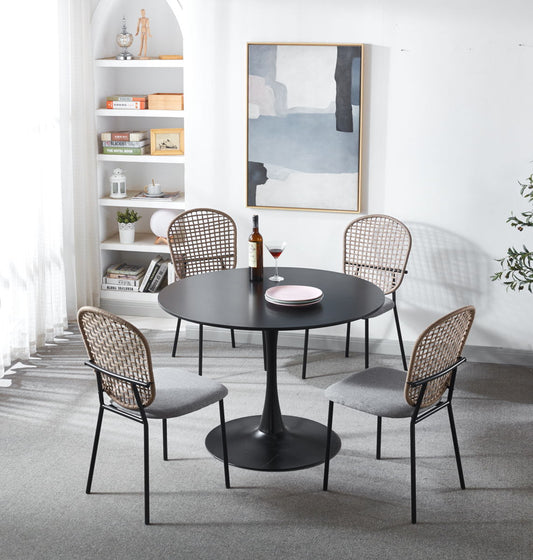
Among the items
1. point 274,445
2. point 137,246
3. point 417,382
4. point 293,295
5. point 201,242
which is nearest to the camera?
point 417,382

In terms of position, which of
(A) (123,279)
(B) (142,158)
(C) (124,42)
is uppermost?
(C) (124,42)

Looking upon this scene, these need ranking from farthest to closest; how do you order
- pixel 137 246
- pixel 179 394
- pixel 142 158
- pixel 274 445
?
pixel 137 246, pixel 142 158, pixel 274 445, pixel 179 394

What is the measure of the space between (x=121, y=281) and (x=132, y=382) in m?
2.85

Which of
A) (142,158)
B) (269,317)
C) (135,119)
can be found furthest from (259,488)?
(135,119)

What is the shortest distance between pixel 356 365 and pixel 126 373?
2072 millimetres

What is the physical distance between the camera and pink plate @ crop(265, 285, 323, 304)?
343 cm

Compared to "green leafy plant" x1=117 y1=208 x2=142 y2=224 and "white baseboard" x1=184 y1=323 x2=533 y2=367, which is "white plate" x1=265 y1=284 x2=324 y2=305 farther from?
"green leafy plant" x1=117 y1=208 x2=142 y2=224

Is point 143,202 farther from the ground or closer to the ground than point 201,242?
farther from the ground

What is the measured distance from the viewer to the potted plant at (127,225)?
5676mm

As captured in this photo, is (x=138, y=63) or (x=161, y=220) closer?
(x=138, y=63)

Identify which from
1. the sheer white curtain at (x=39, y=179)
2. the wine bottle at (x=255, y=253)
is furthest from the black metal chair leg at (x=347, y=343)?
the sheer white curtain at (x=39, y=179)

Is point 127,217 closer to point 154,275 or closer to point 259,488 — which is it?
point 154,275

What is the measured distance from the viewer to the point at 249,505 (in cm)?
324

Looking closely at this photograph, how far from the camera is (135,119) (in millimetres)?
5898
